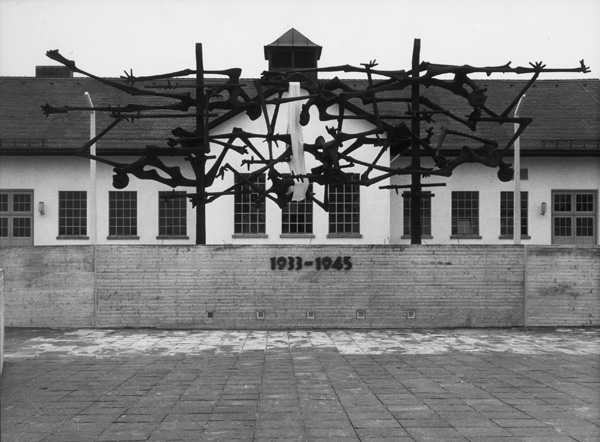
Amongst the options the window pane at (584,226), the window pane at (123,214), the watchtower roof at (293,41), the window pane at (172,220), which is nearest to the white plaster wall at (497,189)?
the window pane at (584,226)

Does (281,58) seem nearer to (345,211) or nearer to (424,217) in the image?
(345,211)

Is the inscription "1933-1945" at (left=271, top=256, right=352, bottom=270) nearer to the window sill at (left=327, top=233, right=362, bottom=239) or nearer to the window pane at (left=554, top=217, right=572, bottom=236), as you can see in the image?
the window sill at (left=327, top=233, right=362, bottom=239)

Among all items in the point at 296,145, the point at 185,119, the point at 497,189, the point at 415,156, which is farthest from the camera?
the point at 185,119

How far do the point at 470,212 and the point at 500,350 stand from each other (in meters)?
16.2

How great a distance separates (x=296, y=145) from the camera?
16.1 metres

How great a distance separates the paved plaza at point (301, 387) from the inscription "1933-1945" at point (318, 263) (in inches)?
74.8

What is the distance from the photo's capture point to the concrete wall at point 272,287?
56.0ft

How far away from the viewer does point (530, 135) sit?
2986 centimetres

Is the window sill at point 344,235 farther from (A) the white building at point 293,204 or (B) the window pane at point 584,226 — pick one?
(B) the window pane at point 584,226

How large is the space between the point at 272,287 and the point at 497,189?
15314 mm

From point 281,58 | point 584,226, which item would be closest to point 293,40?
point 281,58

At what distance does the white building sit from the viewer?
2805 centimetres

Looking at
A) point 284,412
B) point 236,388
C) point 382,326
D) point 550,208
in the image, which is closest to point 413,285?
point 382,326

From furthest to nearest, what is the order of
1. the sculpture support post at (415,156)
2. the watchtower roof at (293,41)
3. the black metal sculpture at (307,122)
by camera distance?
the watchtower roof at (293,41) < the sculpture support post at (415,156) < the black metal sculpture at (307,122)
